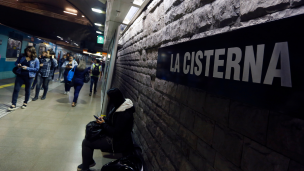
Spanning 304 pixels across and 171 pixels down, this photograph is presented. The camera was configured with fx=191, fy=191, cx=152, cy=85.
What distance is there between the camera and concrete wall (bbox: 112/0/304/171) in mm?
723

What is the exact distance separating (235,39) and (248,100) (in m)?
0.28

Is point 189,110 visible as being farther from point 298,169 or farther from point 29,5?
point 29,5

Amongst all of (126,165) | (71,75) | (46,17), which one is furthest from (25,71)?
(46,17)

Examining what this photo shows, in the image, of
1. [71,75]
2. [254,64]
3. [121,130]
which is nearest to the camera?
[254,64]

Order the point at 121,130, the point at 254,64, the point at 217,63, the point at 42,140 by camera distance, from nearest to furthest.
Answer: the point at 254,64 < the point at 217,63 < the point at 121,130 < the point at 42,140

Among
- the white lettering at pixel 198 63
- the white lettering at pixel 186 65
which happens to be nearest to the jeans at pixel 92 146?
the white lettering at pixel 186 65

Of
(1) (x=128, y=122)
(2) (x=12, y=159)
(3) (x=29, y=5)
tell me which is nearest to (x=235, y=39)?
(1) (x=128, y=122)

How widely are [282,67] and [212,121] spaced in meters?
0.55

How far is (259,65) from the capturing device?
73cm

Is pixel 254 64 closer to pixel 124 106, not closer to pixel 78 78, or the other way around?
pixel 124 106

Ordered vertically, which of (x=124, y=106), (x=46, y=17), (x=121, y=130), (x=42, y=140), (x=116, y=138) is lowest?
(x=42, y=140)

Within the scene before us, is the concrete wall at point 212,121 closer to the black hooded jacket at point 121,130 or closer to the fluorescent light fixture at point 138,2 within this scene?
the black hooded jacket at point 121,130

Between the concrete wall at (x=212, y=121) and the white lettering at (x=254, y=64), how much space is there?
154mm

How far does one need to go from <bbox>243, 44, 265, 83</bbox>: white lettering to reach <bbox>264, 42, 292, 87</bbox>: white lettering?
36mm
